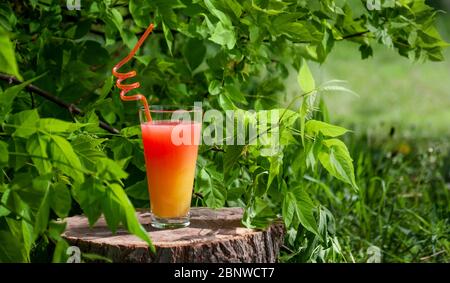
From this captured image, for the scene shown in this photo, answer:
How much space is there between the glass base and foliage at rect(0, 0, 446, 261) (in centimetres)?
13

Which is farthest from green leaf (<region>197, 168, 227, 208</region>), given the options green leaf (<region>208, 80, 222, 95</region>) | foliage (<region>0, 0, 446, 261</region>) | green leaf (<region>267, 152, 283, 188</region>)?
green leaf (<region>208, 80, 222, 95</region>)

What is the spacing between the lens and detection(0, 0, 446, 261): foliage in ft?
6.01

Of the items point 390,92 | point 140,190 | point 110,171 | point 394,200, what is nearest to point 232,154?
point 140,190

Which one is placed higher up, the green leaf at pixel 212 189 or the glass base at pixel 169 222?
the green leaf at pixel 212 189

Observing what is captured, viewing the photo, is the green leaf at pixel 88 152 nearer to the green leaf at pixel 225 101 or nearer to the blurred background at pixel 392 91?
the green leaf at pixel 225 101

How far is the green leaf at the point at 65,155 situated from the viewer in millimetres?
1830

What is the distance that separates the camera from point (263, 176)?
2.39 metres

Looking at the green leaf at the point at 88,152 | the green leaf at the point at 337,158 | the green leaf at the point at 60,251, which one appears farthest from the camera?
the green leaf at the point at 337,158

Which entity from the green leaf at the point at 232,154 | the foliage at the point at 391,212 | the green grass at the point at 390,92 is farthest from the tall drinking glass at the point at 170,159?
the green grass at the point at 390,92

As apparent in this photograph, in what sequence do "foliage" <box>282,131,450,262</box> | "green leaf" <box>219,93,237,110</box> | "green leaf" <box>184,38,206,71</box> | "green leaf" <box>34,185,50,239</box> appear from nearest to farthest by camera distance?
1. "green leaf" <box>34,185,50,239</box>
2. "green leaf" <box>219,93,237,110</box>
3. "green leaf" <box>184,38,206,71</box>
4. "foliage" <box>282,131,450,262</box>

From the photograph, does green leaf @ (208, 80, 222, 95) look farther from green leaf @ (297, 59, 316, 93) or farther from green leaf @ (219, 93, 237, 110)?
green leaf @ (297, 59, 316, 93)

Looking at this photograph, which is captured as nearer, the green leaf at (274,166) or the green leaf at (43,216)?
the green leaf at (43,216)

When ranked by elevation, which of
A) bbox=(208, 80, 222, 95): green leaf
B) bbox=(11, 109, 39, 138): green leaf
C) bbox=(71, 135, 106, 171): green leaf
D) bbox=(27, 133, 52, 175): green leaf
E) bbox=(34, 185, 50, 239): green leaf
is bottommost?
bbox=(34, 185, 50, 239): green leaf

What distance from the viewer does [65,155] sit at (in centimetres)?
185
